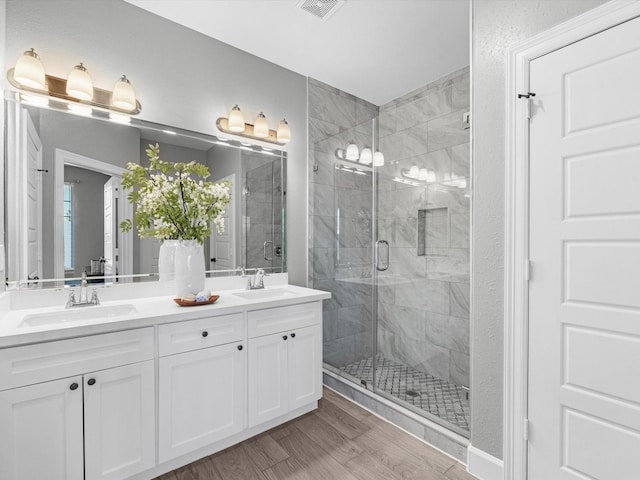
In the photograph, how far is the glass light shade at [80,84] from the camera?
1.87 meters

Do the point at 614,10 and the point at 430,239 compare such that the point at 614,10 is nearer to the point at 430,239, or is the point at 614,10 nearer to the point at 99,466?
the point at 430,239

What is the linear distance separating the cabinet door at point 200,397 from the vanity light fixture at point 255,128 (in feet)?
5.41

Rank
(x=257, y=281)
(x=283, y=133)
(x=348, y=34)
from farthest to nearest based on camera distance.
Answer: (x=283, y=133)
(x=257, y=281)
(x=348, y=34)

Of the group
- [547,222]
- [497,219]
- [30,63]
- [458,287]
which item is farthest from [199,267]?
[458,287]

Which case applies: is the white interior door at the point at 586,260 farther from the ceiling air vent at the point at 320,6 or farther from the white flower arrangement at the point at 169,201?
the white flower arrangement at the point at 169,201

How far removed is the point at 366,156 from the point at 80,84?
213 cm

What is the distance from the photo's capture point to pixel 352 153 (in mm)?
3031

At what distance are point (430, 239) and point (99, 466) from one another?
9.01 feet

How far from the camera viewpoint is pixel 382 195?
3020mm

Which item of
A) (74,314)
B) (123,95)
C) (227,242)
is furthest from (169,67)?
(74,314)

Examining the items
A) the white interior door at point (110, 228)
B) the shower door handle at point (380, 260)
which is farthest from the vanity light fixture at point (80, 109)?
the shower door handle at point (380, 260)

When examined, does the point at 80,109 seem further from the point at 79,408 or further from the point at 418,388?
the point at 418,388

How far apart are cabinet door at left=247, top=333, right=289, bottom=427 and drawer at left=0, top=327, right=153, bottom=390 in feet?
2.06

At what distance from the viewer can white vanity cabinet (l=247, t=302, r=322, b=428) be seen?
6.64 feet
